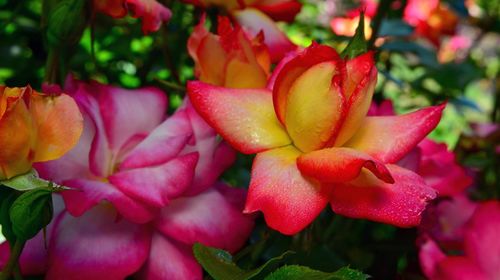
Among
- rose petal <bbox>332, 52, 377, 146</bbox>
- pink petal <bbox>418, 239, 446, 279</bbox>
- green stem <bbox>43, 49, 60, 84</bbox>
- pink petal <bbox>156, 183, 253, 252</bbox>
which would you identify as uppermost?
rose petal <bbox>332, 52, 377, 146</bbox>

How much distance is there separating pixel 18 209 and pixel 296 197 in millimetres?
122

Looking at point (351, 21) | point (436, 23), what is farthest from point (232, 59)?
point (436, 23)

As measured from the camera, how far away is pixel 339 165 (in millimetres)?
313

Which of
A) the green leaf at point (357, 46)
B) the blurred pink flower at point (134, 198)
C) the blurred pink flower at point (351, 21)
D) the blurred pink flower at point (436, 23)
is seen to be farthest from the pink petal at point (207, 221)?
the blurred pink flower at point (436, 23)

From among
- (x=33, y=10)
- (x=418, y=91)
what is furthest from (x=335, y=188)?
(x=418, y=91)

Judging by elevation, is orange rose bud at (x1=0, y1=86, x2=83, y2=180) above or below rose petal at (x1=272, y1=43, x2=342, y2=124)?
below

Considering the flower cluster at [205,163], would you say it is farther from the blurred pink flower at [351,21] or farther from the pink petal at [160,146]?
the blurred pink flower at [351,21]

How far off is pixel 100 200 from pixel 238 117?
0.08 meters

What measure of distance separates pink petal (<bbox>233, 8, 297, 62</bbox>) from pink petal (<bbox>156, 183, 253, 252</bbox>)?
11cm

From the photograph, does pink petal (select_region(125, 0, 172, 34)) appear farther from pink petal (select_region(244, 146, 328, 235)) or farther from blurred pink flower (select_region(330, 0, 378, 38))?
blurred pink flower (select_region(330, 0, 378, 38))

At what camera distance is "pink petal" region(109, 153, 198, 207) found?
1.12 feet

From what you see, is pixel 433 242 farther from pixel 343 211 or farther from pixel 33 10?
pixel 33 10

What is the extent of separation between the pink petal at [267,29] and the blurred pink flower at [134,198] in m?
0.08

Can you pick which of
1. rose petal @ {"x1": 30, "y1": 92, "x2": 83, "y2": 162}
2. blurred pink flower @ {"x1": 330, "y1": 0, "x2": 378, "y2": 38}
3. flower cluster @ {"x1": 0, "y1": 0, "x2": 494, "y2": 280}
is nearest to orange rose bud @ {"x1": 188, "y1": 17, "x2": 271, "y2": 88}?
flower cluster @ {"x1": 0, "y1": 0, "x2": 494, "y2": 280}
